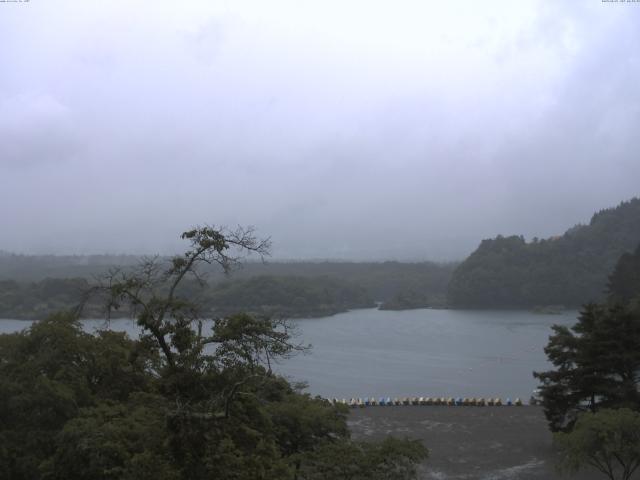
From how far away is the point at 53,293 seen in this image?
228 ft

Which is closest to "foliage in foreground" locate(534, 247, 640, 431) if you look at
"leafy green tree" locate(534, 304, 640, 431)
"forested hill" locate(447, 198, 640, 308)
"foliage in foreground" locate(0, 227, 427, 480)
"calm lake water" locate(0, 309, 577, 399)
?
"leafy green tree" locate(534, 304, 640, 431)

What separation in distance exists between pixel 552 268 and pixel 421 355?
40423mm

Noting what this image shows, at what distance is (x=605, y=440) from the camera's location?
435 inches

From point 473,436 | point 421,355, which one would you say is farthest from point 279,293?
point 473,436

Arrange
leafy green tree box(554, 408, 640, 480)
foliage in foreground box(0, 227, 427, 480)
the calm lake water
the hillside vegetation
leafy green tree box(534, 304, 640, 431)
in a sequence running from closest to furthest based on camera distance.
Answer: foliage in foreground box(0, 227, 427, 480)
leafy green tree box(554, 408, 640, 480)
leafy green tree box(534, 304, 640, 431)
the calm lake water
the hillside vegetation

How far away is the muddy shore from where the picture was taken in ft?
49.4

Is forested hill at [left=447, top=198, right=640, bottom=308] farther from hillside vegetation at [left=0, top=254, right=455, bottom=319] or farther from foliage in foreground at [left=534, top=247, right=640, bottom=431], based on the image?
foliage in foreground at [left=534, top=247, right=640, bottom=431]

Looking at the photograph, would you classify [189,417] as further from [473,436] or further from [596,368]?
[473,436]

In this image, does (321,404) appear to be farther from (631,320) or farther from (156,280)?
(631,320)

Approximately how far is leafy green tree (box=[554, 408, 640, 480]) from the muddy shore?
9.26 feet

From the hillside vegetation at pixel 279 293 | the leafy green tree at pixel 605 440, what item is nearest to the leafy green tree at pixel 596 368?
the leafy green tree at pixel 605 440

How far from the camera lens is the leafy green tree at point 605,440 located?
1109cm

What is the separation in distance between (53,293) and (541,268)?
187 ft

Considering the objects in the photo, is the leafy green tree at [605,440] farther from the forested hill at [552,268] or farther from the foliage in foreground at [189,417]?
the forested hill at [552,268]
